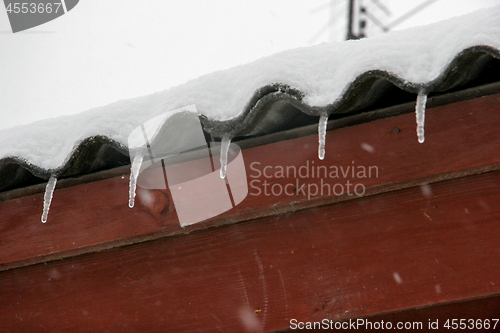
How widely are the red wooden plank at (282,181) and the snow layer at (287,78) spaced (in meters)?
0.22

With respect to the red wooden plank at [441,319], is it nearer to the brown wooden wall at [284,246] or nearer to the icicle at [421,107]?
the brown wooden wall at [284,246]

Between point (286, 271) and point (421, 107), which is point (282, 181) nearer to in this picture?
point (286, 271)

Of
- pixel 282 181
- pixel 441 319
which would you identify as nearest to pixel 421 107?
pixel 282 181

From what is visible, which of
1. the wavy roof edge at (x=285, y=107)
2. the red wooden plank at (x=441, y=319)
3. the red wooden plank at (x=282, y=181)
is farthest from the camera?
the red wooden plank at (x=441, y=319)

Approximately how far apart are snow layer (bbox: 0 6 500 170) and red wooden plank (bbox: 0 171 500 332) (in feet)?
1.52

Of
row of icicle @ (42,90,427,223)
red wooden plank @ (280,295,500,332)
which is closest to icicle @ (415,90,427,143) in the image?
row of icicle @ (42,90,427,223)

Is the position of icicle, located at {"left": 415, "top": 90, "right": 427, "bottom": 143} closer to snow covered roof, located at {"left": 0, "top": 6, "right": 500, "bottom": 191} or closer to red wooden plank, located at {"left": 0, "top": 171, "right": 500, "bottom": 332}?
snow covered roof, located at {"left": 0, "top": 6, "right": 500, "bottom": 191}

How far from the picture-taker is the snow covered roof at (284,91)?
0.95 meters

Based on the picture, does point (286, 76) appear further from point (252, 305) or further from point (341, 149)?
point (252, 305)

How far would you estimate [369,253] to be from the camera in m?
1.21

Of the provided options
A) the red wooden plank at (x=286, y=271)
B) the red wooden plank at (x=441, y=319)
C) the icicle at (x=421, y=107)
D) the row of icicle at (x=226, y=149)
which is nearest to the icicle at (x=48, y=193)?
the row of icicle at (x=226, y=149)

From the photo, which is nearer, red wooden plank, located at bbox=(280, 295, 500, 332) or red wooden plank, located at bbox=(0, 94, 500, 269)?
red wooden plank, located at bbox=(0, 94, 500, 269)

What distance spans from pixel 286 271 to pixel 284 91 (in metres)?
0.68

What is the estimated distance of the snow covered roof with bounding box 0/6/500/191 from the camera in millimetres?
954
